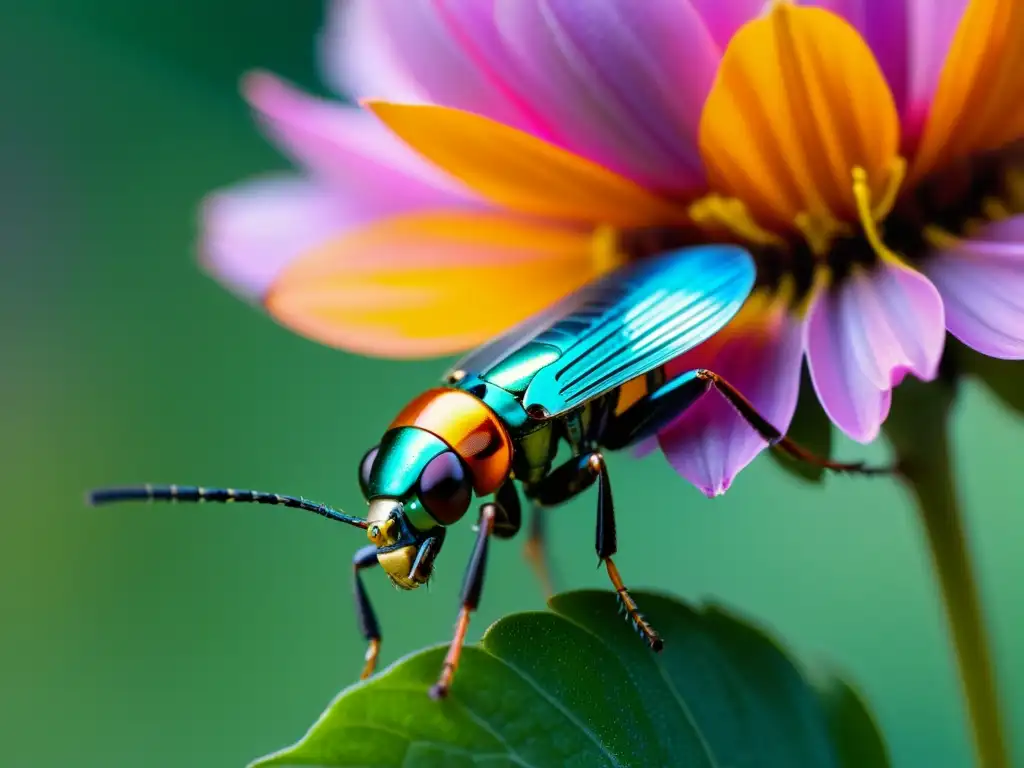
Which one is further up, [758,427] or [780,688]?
[758,427]

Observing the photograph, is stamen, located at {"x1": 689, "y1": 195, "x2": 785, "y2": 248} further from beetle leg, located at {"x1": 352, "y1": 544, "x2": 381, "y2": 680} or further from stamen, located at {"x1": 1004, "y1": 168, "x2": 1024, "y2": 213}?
beetle leg, located at {"x1": 352, "y1": 544, "x2": 381, "y2": 680}

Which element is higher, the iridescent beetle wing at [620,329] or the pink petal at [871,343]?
the iridescent beetle wing at [620,329]

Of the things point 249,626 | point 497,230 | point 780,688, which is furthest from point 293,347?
point 780,688

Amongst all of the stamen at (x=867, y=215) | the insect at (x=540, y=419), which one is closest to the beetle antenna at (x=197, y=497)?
the insect at (x=540, y=419)

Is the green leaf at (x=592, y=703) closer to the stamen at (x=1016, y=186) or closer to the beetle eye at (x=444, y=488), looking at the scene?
the beetle eye at (x=444, y=488)

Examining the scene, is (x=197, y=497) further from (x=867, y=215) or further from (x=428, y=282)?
(x=867, y=215)

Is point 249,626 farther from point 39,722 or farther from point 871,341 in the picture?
point 871,341
